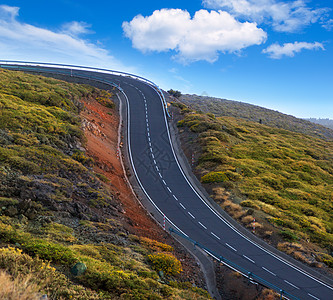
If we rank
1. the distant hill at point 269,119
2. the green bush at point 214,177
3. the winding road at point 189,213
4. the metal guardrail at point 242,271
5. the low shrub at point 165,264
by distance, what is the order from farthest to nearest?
the distant hill at point 269,119 < the green bush at point 214,177 < the winding road at point 189,213 < the metal guardrail at point 242,271 < the low shrub at point 165,264

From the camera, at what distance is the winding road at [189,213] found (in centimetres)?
1398

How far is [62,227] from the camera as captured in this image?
10.7 meters

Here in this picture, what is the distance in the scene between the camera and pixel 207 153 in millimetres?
29594

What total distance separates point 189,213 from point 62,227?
11558 millimetres

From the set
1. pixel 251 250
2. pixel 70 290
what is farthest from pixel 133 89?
pixel 70 290

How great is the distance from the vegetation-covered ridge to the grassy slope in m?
9.79

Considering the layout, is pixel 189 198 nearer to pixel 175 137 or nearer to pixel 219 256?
pixel 219 256

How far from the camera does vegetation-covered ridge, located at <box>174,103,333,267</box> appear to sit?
1806cm

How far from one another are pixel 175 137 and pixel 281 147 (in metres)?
18.9

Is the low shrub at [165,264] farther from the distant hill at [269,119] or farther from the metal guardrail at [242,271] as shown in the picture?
the distant hill at [269,119]

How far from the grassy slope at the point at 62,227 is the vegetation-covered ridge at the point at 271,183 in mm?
9785

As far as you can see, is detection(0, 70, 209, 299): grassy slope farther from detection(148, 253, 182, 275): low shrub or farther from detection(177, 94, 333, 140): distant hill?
detection(177, 94, 333, 140): distant hill

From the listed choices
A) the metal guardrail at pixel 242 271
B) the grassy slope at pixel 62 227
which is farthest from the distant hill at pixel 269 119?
the metal guardrail at pixel 242 271

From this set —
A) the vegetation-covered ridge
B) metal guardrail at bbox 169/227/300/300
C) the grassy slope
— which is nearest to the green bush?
the vegetation-covered ridge
